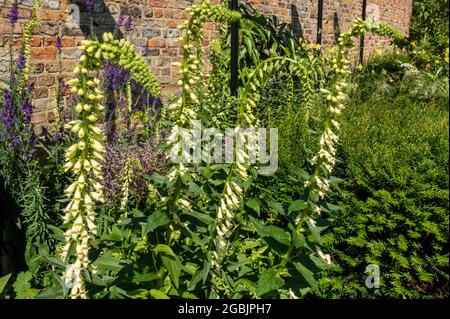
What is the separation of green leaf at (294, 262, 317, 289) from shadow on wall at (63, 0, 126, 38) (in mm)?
3534

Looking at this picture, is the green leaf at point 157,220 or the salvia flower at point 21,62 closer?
the green leaf at point 157,220

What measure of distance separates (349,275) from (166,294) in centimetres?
165

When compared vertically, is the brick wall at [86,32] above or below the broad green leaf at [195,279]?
above

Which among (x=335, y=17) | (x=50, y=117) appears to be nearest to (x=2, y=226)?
(x=50, y=117)

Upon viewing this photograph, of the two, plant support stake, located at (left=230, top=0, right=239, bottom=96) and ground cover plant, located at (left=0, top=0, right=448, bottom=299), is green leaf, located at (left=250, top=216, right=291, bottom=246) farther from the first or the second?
plant support stake, located at (left=230, top=0, right=239, bottom=96)

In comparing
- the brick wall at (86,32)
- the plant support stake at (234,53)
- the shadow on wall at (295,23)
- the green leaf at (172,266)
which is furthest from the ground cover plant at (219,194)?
the shadow on wall at (295,23)

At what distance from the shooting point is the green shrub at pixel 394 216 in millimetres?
3250

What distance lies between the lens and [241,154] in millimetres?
2402

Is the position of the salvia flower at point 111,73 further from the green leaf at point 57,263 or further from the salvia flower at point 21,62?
the green leaf at point 57,263

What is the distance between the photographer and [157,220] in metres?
2.30

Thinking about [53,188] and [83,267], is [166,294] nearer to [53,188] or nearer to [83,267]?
[83,267]

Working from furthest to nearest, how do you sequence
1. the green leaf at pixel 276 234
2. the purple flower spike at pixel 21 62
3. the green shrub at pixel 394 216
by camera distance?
the purple flower spike at pixel 21 62 < the green shrub at pixel 394 216 < the green leaf at pixel 276 234

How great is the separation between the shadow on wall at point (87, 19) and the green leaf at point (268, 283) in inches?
138

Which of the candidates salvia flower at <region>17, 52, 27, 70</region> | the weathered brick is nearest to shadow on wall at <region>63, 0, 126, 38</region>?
the weathered brick
